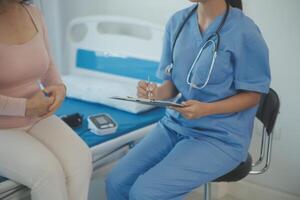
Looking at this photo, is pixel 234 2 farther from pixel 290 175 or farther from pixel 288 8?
pixel 290 175

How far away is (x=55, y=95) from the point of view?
61.3 inches

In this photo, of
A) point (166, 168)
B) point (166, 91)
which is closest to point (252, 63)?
point (166, 91)

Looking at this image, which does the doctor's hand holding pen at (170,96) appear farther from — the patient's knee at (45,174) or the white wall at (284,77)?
the white wall at (284,77)

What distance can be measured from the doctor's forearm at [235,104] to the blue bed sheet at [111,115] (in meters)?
0.55

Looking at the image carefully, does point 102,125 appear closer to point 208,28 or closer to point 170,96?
point 170,96

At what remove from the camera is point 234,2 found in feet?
5.18

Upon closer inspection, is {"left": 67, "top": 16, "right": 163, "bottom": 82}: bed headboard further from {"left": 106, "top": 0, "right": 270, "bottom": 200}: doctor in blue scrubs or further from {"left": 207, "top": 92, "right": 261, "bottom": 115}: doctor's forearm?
{"left": 207, "top": 92, "right": 261, "bottom": 115}: doctor's forearm

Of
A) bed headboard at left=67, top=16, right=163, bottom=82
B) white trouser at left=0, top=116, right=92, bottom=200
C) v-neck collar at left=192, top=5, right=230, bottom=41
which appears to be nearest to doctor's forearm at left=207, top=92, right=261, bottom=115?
v-neck collar at left=192, top=5, right=230, bottom=41

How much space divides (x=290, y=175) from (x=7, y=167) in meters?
1.43

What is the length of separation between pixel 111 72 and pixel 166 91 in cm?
94

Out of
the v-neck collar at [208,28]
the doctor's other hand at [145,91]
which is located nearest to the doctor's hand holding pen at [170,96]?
the doctor's other hand at [145,91]

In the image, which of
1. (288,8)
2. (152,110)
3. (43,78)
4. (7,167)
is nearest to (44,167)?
(7,167)

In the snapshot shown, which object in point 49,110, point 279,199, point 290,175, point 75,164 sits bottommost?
point 279,199

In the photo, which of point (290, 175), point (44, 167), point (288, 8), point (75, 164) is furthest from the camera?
point (290, 175)
